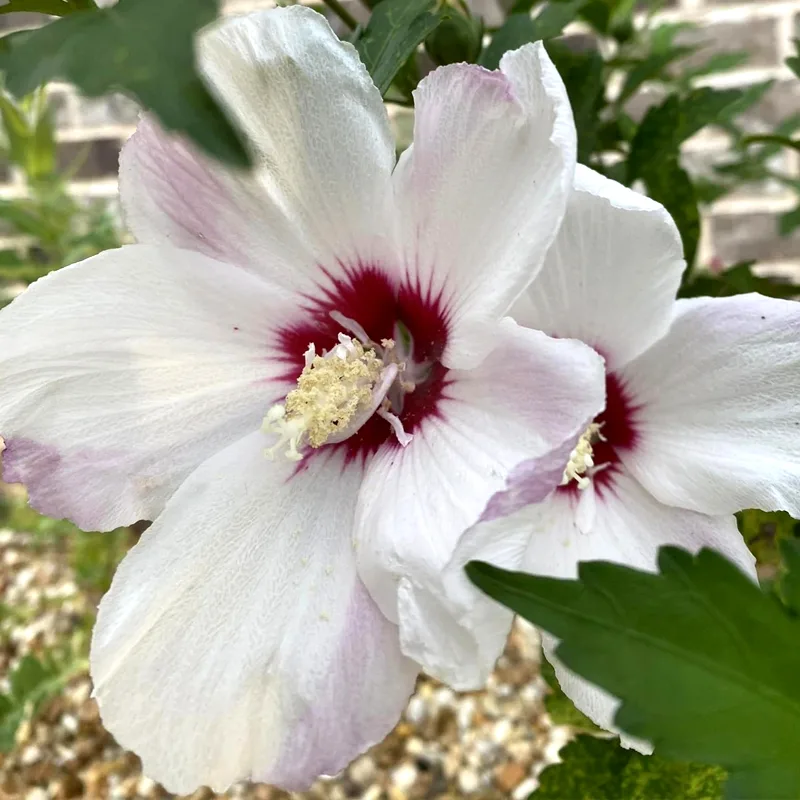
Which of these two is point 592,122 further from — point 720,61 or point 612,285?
point 720,61

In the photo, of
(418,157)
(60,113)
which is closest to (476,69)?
(418,157)

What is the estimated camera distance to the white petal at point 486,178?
1.00 ft

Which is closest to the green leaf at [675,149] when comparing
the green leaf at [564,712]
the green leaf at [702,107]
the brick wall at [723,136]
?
the green leaf at [702,107]

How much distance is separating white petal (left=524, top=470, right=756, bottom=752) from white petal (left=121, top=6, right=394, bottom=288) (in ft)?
0.49

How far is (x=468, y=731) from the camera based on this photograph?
3.42 feet

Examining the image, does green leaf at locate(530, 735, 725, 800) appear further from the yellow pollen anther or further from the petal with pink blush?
the yellow pollen anther

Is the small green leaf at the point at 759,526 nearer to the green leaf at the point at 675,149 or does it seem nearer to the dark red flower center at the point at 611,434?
the green leaf at the point at 675,149

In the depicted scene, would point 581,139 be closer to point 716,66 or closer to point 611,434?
point 611,434

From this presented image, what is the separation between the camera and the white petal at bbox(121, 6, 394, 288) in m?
0.34

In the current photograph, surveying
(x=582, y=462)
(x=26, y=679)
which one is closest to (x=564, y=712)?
(x=582, y=462)

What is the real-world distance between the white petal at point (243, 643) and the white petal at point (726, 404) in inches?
5.9

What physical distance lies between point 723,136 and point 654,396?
1.04 meters

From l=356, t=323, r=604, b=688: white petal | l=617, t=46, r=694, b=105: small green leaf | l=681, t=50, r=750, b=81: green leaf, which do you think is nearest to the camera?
l=356, t=323, r=604, b=688: white petal

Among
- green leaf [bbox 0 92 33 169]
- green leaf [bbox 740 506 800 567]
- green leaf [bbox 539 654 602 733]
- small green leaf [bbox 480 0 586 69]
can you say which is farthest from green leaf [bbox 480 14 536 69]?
green leaf [bbox 0 92 33 169]
